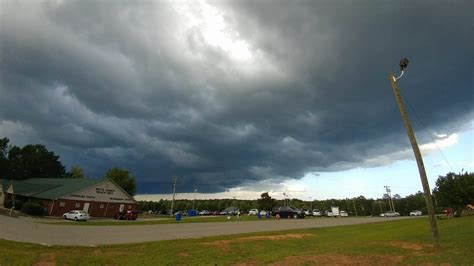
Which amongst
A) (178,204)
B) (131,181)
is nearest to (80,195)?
(131,181)

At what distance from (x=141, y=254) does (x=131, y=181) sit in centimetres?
8707

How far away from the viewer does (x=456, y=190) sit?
164 ft

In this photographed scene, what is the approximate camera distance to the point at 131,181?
9556cm

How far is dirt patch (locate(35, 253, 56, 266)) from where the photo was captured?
11322 mm

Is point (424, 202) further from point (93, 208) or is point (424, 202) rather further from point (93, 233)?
point (93, 233)

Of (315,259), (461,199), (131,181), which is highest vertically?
(131,181)

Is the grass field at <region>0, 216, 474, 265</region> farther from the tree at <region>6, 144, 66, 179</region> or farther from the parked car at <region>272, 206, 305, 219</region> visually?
the tree at <region>6, 144, 66, 179</region>

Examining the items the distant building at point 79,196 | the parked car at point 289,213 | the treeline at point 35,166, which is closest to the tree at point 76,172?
the treeline at point 35,166

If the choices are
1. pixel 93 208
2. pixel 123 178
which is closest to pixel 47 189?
pixel 93 208

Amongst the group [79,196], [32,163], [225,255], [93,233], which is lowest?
[225,255]

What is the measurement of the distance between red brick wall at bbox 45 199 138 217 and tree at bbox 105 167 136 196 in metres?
28.6

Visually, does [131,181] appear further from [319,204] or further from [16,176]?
[319,204]

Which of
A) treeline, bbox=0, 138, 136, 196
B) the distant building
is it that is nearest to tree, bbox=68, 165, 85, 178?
treeline, bbox=0, 138, 136, 196

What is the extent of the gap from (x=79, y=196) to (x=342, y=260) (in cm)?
5588
